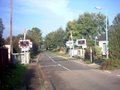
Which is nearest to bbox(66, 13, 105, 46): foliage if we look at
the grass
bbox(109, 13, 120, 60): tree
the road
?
bbox(109, 13, 120, 60): tree

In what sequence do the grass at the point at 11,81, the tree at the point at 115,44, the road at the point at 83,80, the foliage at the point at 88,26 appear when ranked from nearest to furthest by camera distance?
1. the grass at the point at 11,81
2. the road at the point at 83,80
3. the tree at the point at 115,44
4. the foliage at the point at 88,26

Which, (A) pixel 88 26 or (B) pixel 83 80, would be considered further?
(A) pixel 88 26

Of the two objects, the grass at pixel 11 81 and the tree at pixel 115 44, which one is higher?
the tree at pixel 115 44

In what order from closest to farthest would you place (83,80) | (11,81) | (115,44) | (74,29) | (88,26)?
(11,81), (83,80), (115,44), (88,26), (74,29)

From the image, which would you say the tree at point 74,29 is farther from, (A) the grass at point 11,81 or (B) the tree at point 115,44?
(A) the grass at point 11,81

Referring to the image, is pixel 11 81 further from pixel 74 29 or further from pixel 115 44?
pixel 74 29

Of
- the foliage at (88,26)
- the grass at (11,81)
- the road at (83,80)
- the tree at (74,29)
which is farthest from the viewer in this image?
the tree at (74,29)

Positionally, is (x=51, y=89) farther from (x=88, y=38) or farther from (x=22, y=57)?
(x=88, y=38)

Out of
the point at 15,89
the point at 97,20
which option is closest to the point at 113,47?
the point at 15,89

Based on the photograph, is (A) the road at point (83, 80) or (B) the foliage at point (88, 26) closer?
(A) the road at point (83, 80)

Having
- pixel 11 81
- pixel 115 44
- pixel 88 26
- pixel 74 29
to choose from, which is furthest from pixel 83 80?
pixel 74 29

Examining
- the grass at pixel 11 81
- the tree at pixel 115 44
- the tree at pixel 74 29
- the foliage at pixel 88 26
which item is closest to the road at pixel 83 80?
the grass at pixel 11 81

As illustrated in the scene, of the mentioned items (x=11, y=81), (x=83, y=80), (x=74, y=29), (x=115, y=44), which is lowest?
(x=83, y=80)

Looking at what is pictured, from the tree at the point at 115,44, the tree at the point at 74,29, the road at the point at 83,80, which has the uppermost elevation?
the tree at the point at 74,29
